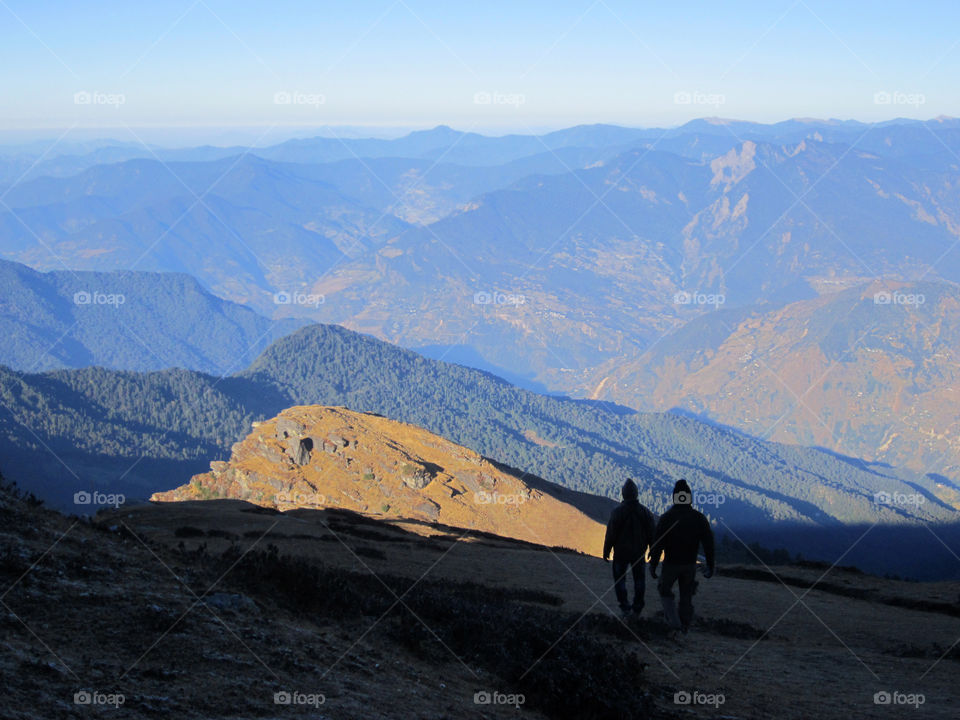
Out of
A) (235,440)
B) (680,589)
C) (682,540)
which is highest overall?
(682,540)

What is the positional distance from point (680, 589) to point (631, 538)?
1.35 meters

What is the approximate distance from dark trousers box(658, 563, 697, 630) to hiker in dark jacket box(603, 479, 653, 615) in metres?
0.52

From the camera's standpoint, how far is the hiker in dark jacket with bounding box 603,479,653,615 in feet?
51.3

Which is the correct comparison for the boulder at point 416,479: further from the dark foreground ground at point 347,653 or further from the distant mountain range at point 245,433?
the distant mountain range at point 245,433

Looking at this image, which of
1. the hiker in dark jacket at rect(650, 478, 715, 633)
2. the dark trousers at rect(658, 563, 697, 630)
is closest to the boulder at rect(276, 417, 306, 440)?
the dark trousers at rect(658, 563, 697, 630)

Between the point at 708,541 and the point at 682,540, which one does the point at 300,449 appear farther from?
the point at 708,541

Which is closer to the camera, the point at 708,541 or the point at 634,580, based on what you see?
the point at 708,541

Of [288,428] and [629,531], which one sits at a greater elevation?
[629,531]

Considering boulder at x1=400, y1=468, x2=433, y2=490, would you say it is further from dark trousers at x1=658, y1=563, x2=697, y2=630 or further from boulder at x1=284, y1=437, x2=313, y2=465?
dark trousers at x1=658, y1=563, x2=697, y2=630

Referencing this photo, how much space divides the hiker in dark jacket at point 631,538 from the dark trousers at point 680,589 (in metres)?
0.52

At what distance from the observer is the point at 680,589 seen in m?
15.1

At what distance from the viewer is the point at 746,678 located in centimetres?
1239

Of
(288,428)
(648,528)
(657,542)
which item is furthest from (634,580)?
(288,428)

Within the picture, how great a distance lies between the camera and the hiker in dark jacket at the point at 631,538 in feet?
51.3
